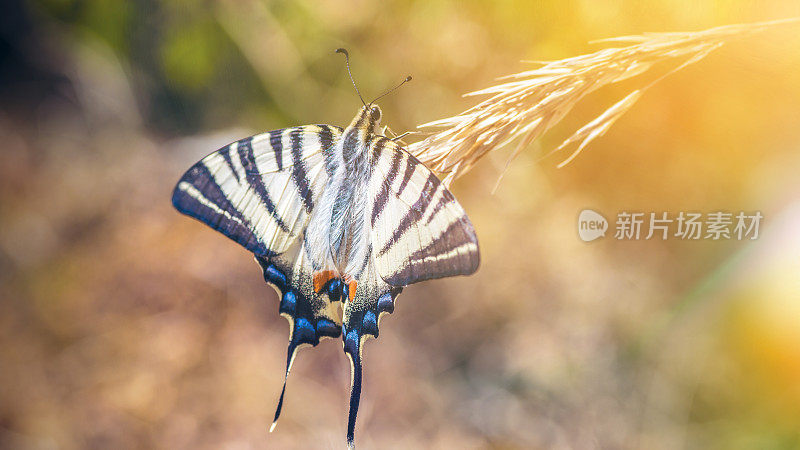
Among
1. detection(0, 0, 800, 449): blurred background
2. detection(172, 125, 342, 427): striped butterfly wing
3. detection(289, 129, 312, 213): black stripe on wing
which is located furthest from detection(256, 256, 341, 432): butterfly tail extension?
detection(0, 0, 800, 449): blurred background

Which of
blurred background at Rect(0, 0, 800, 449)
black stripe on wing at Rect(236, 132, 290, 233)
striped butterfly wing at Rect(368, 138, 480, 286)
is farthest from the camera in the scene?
blurred background at Rect(0, 0, 800, 449)

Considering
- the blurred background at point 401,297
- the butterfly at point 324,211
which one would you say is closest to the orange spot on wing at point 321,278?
the butterfly at point 324,211

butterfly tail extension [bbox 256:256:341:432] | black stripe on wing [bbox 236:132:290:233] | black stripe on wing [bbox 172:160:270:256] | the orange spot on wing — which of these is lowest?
butterfly tail extension [bbox 256:256:341:432]

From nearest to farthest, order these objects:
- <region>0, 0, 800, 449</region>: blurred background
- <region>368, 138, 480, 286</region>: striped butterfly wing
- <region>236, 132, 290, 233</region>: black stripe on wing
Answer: <region>368, 138, 480, 286</region>: striped butterfly wing, <region>236, 132, 290, 233</region>: black stripe on wing, <region>0, 0, 800, 449</region>: blurred background

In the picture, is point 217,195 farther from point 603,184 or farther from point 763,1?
point 763,1

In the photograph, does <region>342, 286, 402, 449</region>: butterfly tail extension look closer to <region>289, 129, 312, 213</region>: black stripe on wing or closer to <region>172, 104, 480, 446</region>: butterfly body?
<region>172, 104, 480, 446</region>: butterfly body

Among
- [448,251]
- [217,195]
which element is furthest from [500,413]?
[217,195]

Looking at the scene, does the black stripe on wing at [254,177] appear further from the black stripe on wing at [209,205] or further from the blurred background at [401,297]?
the blurred background at [401,297]

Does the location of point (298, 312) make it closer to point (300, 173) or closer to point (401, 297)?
point (300, 173)
